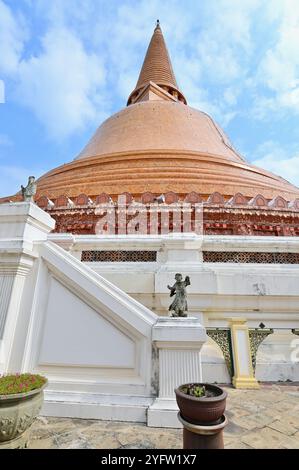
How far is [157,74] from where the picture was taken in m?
30.5

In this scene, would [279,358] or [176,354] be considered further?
[279,358]

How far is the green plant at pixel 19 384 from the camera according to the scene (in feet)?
7.38

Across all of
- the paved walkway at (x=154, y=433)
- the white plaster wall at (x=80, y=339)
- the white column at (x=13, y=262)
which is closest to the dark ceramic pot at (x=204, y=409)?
the paved walkway at (x=154, y=433)

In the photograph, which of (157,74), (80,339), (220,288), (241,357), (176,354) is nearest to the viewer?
(176,354)

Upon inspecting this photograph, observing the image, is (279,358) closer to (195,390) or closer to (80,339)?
(195,390)

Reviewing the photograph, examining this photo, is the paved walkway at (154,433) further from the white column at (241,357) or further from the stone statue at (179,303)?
the stone statue at (179,303)

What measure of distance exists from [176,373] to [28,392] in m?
1.60

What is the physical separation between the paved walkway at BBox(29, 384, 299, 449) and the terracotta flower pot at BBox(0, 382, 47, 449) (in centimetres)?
24

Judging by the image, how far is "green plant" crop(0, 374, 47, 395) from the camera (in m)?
2.25

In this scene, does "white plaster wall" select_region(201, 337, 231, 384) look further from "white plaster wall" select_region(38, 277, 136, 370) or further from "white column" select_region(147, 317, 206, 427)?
"white plaster wall" select_region(38, 277, 136, 370)

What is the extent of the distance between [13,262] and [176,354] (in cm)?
247

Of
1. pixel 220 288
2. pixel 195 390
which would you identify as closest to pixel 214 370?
pixel 220 288

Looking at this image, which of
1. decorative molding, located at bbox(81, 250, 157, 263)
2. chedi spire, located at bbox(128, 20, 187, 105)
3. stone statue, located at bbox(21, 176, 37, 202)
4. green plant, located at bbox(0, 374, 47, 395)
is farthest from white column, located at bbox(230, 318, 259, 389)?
chedi spire, located at bbox(128, 20, 187, 105)
